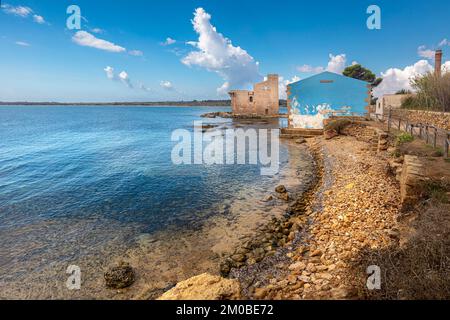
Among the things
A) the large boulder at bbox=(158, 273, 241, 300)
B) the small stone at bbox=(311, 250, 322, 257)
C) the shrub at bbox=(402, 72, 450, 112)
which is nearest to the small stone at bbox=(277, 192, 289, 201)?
the small stone at bbox=(311, 250, 322, 257)

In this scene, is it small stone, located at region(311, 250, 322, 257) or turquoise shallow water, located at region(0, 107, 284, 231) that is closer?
small stone, located at region(311, 250, 322, 257)

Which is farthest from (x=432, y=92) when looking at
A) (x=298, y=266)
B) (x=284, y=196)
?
(x=298, y=266)

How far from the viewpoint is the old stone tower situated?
200 feet

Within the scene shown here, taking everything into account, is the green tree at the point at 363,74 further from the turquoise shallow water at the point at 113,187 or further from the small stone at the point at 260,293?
the small stone at the point at 260,293

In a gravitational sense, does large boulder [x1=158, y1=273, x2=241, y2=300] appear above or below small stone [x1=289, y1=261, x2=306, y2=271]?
above

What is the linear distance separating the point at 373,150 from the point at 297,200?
8.22m

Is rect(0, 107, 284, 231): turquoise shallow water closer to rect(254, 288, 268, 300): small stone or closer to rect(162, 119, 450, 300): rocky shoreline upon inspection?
rect(162, 119, 450, 300): rocky shoreline

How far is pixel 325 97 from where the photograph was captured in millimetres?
22953

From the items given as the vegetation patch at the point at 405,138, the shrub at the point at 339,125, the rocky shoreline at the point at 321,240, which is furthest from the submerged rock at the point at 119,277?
the shrub at the point at 339,125

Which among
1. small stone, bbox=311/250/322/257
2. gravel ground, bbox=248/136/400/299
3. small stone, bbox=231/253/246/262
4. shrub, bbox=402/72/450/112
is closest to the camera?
gravel ground, bbox=248/136/400/299

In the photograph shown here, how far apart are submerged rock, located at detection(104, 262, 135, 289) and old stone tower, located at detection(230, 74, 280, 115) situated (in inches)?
2311

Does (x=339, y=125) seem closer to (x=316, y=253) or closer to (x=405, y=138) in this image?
(x=405, y=138)

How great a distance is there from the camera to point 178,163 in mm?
17219
